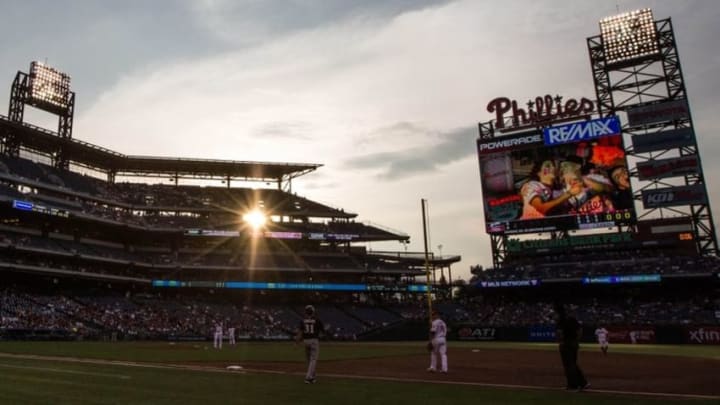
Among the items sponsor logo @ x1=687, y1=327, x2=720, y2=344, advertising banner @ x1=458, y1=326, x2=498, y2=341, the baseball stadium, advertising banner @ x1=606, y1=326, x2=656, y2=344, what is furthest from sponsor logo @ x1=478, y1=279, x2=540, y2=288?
sponsor logo @ x1=687, y1=327, x2=720, y2=344

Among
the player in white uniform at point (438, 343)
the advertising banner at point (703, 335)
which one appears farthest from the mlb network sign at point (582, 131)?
the player in white uniform at point (438, 343)

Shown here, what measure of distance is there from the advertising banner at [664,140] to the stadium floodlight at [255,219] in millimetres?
48521

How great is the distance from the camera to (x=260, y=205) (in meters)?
83.3

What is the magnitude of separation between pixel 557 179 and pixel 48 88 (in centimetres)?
6067

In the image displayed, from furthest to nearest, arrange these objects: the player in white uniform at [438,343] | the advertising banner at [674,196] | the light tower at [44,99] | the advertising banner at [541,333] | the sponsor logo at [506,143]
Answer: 1. the light tower at [44,99]
2. the sponsor logo at [506,143]
3. the advertising banner at [674,196]
4. the advertising banner at [541,333]
5. the player in white uniform at [438,343]

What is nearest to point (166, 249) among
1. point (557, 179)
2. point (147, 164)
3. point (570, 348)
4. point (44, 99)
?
point (147, 164)

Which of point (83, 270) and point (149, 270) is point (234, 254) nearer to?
point (149, 270)

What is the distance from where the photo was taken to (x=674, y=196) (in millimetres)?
59969

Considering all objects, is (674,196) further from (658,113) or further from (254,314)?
(254,314)

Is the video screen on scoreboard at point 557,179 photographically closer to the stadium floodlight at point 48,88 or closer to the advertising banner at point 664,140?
the advertising banner at point 664,140

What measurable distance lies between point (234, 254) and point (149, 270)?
1085 centimetres

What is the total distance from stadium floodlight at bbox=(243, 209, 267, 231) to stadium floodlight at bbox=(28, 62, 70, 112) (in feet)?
88.1

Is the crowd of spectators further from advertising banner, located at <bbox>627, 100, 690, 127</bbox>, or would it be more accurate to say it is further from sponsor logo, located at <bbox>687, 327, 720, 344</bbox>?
advertising banner, located at <bbox>627, 100, 690, 127</bbox>

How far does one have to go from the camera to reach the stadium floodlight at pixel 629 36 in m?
63.7
